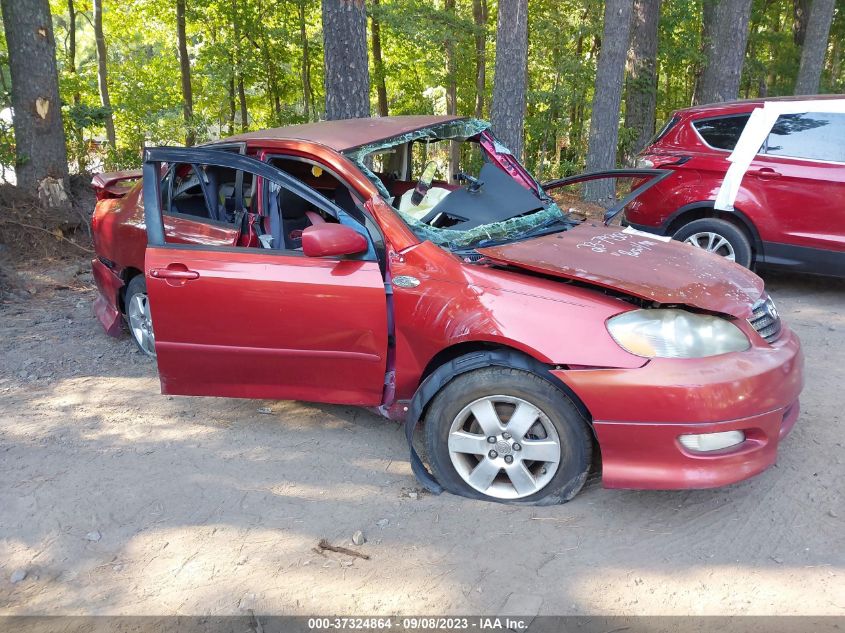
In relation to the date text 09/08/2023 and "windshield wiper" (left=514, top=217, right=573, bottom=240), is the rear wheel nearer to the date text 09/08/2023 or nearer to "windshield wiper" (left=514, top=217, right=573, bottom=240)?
"windshield wiper" (left=514, top=217, right=573, bottom=240)

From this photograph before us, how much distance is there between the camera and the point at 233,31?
738 inches

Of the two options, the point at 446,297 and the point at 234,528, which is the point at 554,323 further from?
the point at 234,528

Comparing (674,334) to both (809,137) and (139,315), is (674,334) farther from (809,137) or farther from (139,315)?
(809,137)

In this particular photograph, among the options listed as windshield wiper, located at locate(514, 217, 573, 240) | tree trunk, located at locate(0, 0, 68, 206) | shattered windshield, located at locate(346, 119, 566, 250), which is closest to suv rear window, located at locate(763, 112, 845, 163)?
shattered windshield, located at locate(346, 119, 566, 250)

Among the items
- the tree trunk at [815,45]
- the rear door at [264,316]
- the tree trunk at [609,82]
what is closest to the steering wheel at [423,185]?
the rear door at [264,316]

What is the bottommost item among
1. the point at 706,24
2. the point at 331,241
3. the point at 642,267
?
the point at 642,267

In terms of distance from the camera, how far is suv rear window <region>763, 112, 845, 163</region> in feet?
20.2

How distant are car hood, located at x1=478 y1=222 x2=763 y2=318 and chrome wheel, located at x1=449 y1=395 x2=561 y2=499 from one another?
26.7 inches

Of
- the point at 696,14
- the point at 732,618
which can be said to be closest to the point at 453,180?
the point at 732,618

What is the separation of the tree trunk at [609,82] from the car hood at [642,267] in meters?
7.86

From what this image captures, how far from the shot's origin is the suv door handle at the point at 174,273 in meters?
3.78

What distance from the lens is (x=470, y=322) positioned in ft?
10.7

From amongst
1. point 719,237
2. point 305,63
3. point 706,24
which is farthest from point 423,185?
point 706,24

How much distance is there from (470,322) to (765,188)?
14.6 ft
